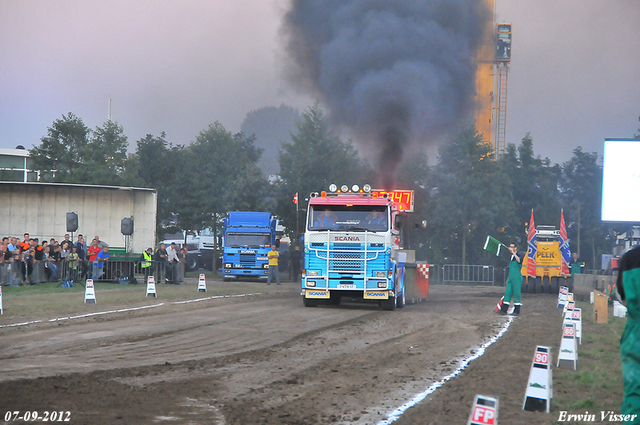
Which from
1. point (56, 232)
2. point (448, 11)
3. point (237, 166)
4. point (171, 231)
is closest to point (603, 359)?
point (56, 232)

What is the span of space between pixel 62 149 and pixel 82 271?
21.2 metres

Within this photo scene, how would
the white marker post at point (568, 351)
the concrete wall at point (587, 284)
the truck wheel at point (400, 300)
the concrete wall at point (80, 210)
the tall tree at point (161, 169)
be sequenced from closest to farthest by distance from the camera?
1. the white marker post at point (568, 351)
2. the truck wheel at point (400, 300)
3. the concrete wall at point (587, 284)
4. the concrete wall at point (80, 210)
5. the tall tree at point (161, 169)

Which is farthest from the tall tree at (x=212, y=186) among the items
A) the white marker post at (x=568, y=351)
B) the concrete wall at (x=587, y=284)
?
the white marker post at (x=568, y=351)

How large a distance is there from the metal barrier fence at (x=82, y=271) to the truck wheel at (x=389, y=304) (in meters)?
10.8

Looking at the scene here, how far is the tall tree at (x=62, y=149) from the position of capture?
44.2 metres

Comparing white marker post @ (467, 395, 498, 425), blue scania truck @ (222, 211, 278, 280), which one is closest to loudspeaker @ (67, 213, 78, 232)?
blue scania truck @ (222, 211, 278, 280)

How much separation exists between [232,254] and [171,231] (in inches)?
508

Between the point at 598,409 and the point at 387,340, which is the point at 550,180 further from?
the point at 598,409

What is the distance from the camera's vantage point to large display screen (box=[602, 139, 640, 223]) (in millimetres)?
22828

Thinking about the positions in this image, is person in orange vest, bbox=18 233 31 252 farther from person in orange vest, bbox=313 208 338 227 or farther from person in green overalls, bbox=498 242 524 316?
person in green overalls, bbox=498 242 524 316

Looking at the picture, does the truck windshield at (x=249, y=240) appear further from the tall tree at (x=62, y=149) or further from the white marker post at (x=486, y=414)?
the white marker post at (x=486, y=414)

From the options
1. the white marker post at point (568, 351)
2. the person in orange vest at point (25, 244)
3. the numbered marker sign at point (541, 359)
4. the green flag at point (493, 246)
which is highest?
the green flag at point (493, 246)

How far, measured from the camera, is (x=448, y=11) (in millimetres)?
31203

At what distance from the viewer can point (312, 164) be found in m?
42.2
